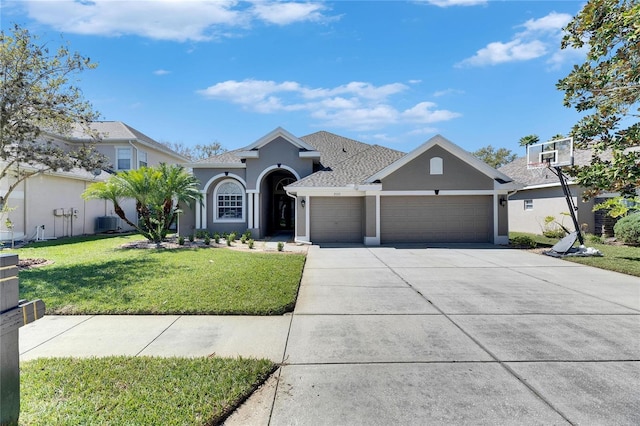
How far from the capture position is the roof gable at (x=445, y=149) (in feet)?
51.1

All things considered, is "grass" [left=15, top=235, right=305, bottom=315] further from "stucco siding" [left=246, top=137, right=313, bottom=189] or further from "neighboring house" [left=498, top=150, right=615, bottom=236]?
"neighboring house" [left=498, top=150, right=615, bottom=236]

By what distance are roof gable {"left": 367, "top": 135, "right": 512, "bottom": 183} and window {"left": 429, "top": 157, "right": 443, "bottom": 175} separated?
0.59 meters

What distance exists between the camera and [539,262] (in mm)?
11078

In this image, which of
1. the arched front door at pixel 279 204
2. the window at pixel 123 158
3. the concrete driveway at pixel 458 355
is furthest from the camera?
the window at pixel 123 158

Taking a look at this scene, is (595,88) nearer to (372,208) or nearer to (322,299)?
(372,208)

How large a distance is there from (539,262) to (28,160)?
17.0 metres

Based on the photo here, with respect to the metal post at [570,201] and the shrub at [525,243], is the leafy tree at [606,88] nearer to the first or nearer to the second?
the metal post at [570,201]

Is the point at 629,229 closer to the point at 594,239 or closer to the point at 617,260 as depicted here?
the point at 594,239

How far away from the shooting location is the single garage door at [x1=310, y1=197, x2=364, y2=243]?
1636cm

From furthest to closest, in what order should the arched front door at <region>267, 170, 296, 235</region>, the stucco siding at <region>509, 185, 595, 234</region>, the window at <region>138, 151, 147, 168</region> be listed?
the window at <region>138, 151, 147, 168</region>
the arched front door at <region>267, 170, 296, 235</region>
the stucco siding at <region>509, 185, 595, 234</region>

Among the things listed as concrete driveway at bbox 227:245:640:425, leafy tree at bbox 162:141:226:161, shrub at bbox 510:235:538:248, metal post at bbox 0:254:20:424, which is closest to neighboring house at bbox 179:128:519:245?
shrub at bbox 510:235:538:248

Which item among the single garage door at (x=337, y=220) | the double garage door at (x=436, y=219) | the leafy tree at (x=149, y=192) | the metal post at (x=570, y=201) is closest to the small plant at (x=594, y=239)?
the metal post at (x=570, y=201)

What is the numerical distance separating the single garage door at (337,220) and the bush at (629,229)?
12573mm

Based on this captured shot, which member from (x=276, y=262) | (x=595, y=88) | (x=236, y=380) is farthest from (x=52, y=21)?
(x=595, y=88)
